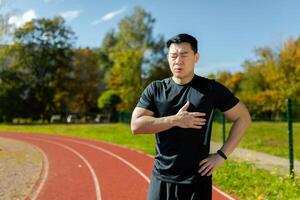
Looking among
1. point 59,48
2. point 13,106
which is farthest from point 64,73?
point 13,106

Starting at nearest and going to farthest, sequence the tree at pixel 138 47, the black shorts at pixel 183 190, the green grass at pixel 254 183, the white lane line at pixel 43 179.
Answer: the black shorts at pixel 183 190
the green grass at pixel 254 183
the white lane line at pixel 43 179
the tree at pixel 138 47

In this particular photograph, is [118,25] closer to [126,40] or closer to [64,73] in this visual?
[126,40]

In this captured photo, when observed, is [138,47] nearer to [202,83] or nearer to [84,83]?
[84,83]

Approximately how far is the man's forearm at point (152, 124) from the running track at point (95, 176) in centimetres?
597

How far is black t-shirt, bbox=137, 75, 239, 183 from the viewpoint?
9.23 ft

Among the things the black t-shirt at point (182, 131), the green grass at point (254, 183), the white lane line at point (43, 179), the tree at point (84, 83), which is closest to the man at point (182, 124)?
the black t-shirt at point (182, 131)

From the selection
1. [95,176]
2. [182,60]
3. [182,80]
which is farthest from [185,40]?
[95,176]

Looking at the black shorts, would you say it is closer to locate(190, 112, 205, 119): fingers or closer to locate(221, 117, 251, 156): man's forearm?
locate(221, 117, 251, 156): man's forearm

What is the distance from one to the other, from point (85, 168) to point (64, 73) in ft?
150

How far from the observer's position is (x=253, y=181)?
373 inches

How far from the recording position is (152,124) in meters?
2.78

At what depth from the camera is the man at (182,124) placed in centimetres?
280

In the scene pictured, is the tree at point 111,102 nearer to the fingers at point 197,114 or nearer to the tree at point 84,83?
the tree at point 84,83

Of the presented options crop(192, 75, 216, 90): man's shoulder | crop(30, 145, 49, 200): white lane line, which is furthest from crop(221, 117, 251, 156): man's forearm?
crop(30, 145, 49, 200): white lane line
